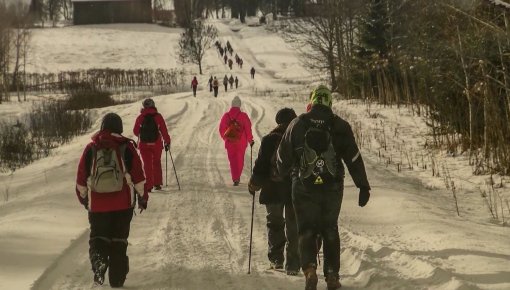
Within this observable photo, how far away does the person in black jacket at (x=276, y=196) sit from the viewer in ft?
19.6

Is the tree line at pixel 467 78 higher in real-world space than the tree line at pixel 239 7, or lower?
lower

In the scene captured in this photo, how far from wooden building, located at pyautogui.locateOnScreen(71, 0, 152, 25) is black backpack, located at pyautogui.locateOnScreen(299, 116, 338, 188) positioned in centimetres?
9365

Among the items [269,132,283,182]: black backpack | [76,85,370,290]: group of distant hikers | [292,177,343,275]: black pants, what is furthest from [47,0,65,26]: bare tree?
[292,177,343,275]: black pants

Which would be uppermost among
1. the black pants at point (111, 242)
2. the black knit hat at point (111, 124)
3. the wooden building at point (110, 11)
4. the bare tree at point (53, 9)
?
the bare tree at point (53, 9)

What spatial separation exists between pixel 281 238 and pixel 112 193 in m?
1.93

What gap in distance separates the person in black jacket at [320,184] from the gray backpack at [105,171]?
169cm

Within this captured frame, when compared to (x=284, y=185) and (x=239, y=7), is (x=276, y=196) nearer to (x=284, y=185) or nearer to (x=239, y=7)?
(x=284, y=185)

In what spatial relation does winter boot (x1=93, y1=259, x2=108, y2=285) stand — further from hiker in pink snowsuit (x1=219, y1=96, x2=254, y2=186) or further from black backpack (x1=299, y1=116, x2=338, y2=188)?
hiker in pink snowsuit (x1=219, y1=96, x2=254, y2=186)

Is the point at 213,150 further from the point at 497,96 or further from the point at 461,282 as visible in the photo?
the point at 461,282

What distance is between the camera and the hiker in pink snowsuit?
11266 millimetres

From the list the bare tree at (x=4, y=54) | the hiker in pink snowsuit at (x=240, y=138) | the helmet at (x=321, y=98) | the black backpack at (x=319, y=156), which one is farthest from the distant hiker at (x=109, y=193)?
the bare tree at (x=4, y=54)

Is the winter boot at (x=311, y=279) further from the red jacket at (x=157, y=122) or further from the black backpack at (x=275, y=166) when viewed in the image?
the red jacket at (x=157, y=122)

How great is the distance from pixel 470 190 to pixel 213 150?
7531 millimetres

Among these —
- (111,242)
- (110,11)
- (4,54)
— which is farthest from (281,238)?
(110,11)
